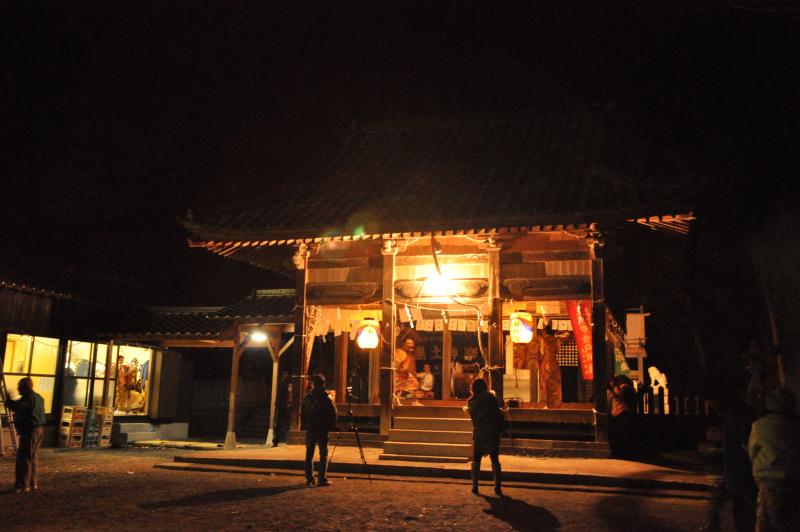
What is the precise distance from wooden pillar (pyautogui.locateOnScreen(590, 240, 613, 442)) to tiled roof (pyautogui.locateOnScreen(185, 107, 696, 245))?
1.39 m

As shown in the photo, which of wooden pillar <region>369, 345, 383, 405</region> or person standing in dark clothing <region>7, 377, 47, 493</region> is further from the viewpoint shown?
wooden pillar <region>369, 345, 383, 405</region>

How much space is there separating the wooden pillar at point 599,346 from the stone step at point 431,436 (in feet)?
9.14

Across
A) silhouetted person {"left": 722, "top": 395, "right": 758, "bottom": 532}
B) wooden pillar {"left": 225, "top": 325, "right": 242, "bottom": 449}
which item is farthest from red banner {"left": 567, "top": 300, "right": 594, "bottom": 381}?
wooden pillar {"left": 225, "top": 325, "right": 242, "bottom": 449}

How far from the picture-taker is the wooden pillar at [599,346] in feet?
44.1

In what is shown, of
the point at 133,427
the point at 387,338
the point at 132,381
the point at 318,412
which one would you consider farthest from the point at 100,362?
the point at 318,412

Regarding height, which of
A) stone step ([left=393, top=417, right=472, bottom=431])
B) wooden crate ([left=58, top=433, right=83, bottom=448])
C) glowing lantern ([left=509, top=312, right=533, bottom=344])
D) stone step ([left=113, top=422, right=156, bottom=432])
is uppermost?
glowing lantern ([left=509, top=312, right=533, bottom=344])

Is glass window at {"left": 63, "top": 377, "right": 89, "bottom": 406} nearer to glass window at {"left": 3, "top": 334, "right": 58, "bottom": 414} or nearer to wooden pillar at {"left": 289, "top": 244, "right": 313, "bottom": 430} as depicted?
glass window at {"left": 3, "top": 334, "right": 58, "bottom": 414}

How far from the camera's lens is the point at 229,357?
83.0 ft

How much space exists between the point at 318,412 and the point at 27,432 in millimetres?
4587

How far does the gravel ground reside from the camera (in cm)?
787

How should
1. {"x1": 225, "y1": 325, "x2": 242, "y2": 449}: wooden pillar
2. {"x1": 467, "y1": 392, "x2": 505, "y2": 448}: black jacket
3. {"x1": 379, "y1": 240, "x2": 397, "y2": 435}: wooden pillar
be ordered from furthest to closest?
{"x1": 225, "y1": 325, "x2": 242, "y2": 449}: wooden pillar → {"x1": 379, "y1": 240, "x2": 397, "y2": 435}: wooden pillar → {"x1": 467, "y1": 392, "x2": 505, "y2": 448}: black jacket

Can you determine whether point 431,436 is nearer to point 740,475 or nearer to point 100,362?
point 740,475

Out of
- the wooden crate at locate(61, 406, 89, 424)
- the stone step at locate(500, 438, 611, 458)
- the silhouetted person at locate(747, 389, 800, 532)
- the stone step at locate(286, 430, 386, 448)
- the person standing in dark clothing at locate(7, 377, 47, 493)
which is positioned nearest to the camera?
the silhouetted person at locate(747, 389, 800, 532)

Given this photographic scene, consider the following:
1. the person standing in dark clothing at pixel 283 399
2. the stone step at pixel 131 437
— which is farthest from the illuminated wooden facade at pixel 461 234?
the stone step at pixel 131 437
